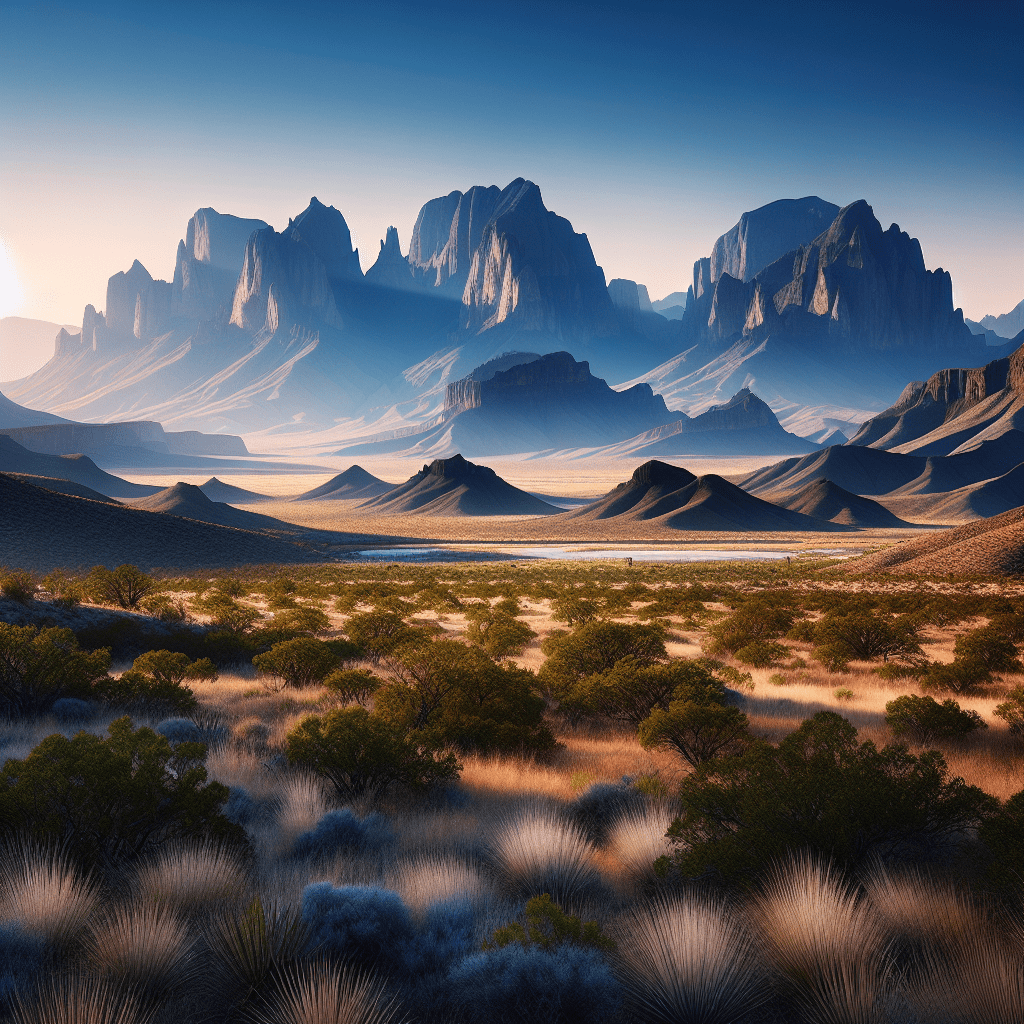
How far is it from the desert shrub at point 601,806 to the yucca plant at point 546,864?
0.81 m

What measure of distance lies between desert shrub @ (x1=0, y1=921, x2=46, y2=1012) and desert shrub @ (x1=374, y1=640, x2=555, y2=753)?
555 centimetres

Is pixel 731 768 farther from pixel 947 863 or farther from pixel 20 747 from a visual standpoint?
pixel 20 747

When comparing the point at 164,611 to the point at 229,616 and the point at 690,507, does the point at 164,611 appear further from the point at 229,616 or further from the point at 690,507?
the point at 690,507

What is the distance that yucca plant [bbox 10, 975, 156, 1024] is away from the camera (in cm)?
396

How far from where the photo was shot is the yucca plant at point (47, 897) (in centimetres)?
488

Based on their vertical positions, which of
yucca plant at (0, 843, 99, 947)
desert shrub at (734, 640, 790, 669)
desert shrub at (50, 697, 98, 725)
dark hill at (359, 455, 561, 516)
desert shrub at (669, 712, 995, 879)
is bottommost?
desert shrub at (734, 640, 790, 669)

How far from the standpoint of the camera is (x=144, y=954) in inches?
179

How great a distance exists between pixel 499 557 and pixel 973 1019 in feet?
246

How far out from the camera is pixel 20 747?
31.1ft

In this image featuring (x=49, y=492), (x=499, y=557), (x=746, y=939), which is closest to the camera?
(x=746, y=939)

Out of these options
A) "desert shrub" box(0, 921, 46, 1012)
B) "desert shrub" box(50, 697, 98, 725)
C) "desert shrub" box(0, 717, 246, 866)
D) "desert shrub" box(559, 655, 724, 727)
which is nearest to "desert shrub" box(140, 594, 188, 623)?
"desert shrub" box(50, 697, 98, 725)

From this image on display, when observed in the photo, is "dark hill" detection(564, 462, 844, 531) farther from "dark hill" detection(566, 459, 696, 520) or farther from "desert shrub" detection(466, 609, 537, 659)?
"desert shrub" detection(466, 609, 537, 659)

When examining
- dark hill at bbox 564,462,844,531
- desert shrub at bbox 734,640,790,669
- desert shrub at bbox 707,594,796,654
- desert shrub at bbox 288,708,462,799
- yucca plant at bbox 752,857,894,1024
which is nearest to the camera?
yucca plant at bbox 752,857,894,1024

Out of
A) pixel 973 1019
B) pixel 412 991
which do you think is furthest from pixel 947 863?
pixel 412 991
